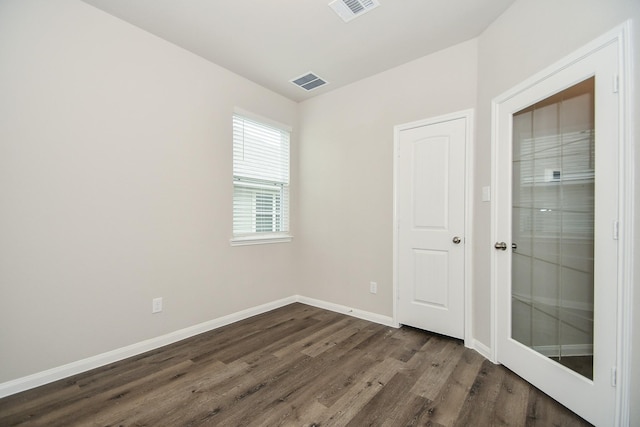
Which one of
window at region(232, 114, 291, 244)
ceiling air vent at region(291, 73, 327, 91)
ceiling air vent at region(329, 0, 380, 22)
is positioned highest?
ceiling air vent at region(329, 0, 380, 22)

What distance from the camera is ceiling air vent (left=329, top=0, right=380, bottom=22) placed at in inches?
83.2

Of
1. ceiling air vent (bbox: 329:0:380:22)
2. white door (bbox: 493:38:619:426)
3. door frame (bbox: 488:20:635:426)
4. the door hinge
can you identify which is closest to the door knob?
white door (bbox: 493:38:619:426)

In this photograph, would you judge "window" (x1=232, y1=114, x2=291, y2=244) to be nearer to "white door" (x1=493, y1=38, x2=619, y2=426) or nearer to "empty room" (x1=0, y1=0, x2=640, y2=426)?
"empty room" (x1=0, y1=0, x2=640, y2=426)

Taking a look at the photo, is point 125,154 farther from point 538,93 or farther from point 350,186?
point 538,93

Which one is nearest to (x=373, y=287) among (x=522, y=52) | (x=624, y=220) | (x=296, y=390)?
(x=296, y=390)

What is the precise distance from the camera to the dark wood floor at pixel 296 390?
163 centimetres

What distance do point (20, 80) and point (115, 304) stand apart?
1.74 m

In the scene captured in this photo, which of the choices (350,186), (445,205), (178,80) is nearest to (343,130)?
(350,186)

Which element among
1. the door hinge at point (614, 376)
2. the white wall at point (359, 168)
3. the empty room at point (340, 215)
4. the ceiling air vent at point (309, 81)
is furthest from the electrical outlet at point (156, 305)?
the door hinge at point (614, 376)

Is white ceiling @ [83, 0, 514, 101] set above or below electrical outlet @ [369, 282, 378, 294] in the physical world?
above

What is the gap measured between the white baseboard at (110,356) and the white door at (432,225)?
1.91m

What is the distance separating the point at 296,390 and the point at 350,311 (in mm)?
1588

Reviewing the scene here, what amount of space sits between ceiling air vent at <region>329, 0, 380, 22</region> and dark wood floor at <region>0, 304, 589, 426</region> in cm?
283

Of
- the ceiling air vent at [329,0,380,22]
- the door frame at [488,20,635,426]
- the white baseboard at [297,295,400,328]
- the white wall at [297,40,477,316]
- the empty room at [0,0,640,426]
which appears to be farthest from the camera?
the white baseboard at [297,295,400,328]
